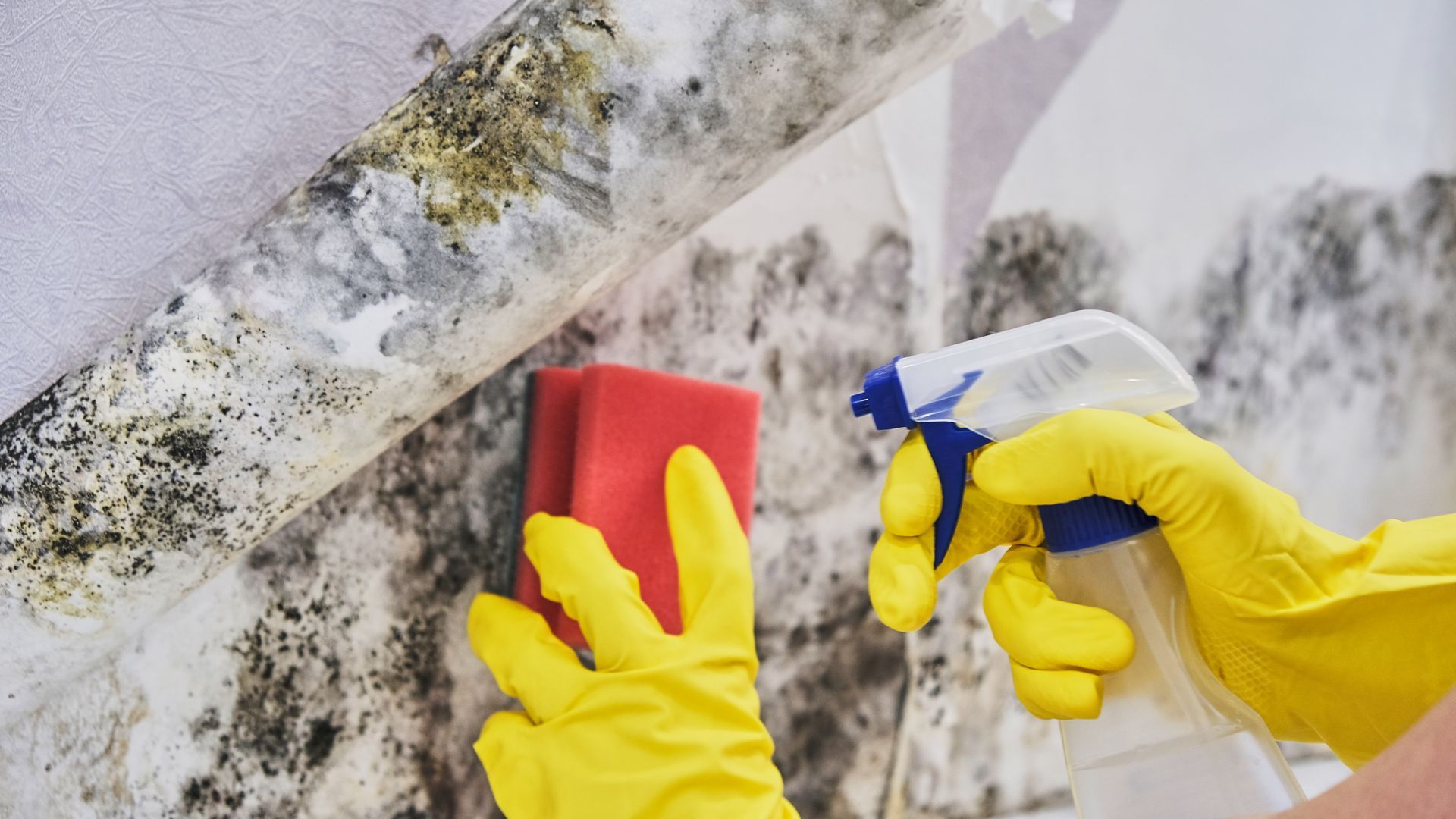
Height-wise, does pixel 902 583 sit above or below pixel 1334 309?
below

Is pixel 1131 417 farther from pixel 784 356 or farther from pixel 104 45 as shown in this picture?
pixel 104 45

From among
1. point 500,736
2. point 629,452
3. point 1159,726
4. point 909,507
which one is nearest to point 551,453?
point 629,452

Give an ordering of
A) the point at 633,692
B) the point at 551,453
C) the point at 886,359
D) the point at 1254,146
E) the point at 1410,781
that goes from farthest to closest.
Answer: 1. the point at 1254,146
2. the point at 886,359
3. the point at 551,453
4. the point at 633,692
5. the point at 1410,781

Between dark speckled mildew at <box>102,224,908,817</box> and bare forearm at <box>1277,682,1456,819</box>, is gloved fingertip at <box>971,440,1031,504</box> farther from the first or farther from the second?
dark speckled mildew at <box>102,224,908,817</box>

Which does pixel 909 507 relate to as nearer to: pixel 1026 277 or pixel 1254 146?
pixel 1026 277

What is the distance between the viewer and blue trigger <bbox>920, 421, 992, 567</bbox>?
490 mm

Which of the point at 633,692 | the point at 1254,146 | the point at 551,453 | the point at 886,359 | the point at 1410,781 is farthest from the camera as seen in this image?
the point at 1254,146

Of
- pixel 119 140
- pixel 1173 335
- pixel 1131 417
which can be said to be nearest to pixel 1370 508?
pixel 1173 335

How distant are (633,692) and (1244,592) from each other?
0.37 metres

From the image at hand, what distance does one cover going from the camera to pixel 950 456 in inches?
19.4

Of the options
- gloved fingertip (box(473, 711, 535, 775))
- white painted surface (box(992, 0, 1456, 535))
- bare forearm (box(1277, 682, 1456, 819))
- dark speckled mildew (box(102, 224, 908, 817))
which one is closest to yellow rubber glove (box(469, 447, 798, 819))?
gloved fingertip (box(473, 711, 535, 775))

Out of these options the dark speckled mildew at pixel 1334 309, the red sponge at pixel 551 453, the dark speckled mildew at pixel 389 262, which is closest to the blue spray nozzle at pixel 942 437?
the dark speckled mildew at pixel 389 262

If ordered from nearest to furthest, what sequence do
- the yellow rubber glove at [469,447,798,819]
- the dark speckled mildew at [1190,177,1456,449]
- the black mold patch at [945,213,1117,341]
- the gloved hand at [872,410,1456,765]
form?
the gloved hand at [872,410,1456,765], the yellow rubber glove at [469,447,798,819], the black mold patch at [945,213,1117,341], the dark speckled mildew at [1190,177,1456,449]

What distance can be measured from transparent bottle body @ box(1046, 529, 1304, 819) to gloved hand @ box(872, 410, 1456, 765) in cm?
2
